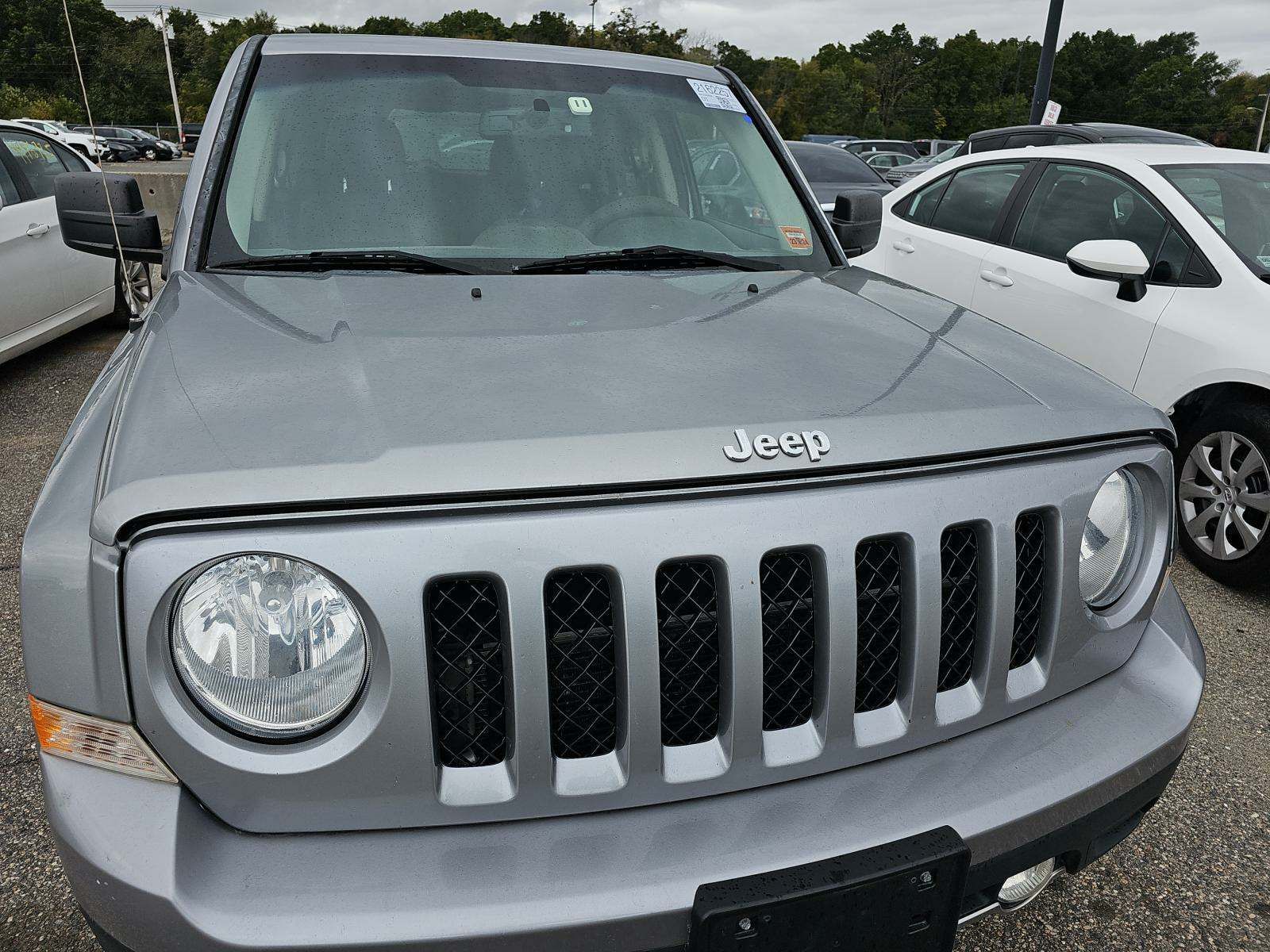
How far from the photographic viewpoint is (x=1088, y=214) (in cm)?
458

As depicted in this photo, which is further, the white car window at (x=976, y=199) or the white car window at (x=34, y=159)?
the white car window at (x=34, y=159)

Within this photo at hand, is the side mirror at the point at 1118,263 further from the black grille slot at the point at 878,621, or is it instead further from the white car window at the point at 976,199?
the black grille slot at the point at 878,621

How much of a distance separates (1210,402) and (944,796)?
10.3 ft

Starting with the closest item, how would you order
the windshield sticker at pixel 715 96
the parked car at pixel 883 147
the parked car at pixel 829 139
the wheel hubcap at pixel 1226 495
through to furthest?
the windshield sticker at pixel 715 96 → the wheel hubcap at pixel 1226 495 → the parked car at pixel 883 147 → the parked car at pixel 829 139

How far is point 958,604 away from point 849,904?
1.59 ft

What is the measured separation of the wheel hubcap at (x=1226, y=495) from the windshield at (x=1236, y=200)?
2.50 feet

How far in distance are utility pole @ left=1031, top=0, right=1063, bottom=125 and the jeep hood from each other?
14102 mm

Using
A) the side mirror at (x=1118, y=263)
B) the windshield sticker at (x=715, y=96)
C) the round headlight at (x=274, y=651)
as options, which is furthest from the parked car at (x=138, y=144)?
the round headlight at (x=274, y=651)

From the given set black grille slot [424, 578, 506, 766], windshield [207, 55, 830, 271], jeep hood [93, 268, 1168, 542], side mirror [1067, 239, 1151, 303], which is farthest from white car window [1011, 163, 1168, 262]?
black grille slot [424, 578, 506, 766]

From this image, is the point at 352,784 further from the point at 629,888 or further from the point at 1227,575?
the point at 1227,575

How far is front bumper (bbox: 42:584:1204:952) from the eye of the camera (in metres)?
1.15

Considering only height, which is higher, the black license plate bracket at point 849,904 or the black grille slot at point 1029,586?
the black grille slot at point 1029,586

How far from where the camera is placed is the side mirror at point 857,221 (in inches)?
120

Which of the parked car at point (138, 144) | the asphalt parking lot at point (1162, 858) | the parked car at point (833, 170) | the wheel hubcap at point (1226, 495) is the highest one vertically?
the parked car at point (833, 170)
